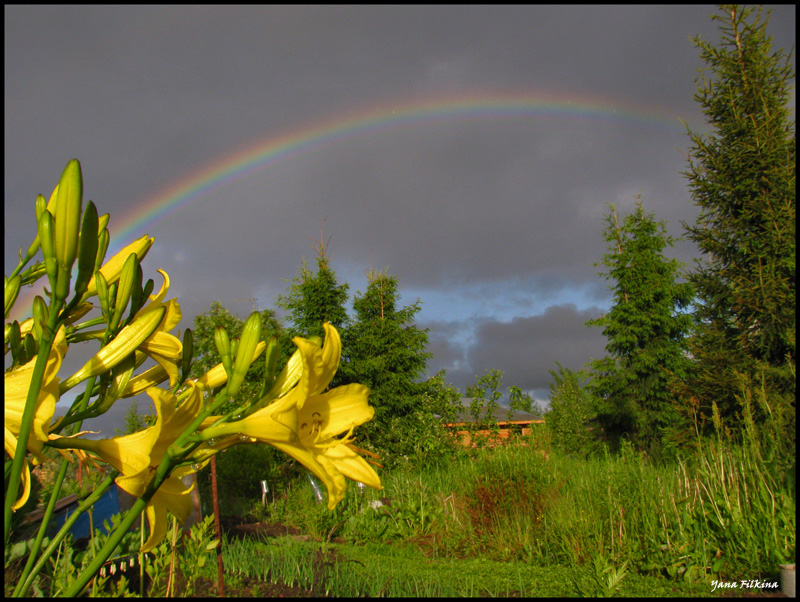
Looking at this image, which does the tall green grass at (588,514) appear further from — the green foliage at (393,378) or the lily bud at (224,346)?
the lily bud at (224,346)

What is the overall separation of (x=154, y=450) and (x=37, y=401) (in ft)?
0.60

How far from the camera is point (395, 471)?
23.9 feet

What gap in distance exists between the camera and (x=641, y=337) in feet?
34.4

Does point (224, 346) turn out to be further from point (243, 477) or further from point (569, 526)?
point (243, 477)

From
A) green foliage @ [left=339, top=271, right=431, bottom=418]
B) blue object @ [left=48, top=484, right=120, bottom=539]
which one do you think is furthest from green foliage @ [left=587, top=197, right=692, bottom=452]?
blue object @ [left=48, top=484, right=120, bottom=539]

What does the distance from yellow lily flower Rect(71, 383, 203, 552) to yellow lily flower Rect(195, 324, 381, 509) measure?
0.15 ft

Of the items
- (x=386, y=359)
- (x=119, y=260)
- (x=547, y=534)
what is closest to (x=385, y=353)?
(x=386, y=359)

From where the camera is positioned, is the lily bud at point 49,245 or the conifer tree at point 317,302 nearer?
the lily bud at point 49,245

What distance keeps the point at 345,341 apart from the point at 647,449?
6025mm

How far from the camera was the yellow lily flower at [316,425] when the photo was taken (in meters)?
0.55

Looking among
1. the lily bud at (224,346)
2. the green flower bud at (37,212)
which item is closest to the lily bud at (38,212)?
the green flower bud at (37,212)

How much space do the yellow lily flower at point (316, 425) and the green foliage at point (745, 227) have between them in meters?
7.44

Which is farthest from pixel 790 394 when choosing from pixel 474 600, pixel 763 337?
pixel 474 600

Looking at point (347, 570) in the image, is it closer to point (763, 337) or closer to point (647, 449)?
point (763, 337)
